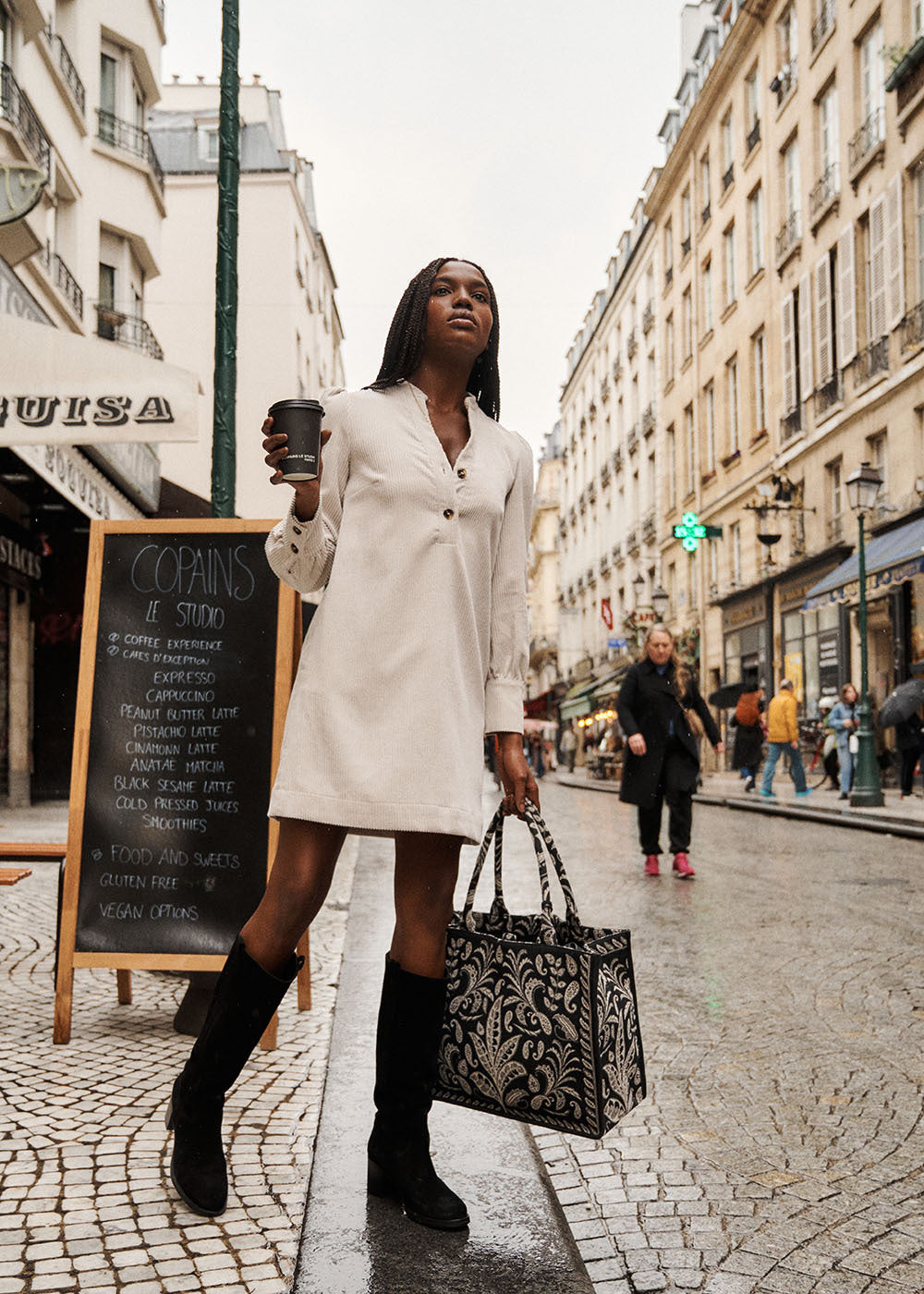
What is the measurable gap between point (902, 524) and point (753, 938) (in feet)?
48.8

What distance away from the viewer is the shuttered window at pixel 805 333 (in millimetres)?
25219

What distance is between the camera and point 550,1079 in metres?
2.42

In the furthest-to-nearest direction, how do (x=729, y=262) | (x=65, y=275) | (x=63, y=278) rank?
(x=729, y=262)
(x=65, y=275)
(x=63, y=278)

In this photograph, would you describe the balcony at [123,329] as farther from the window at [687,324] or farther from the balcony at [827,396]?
the window at [687,324]

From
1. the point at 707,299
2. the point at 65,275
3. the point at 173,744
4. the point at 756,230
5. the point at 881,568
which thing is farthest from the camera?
the point at 707,299

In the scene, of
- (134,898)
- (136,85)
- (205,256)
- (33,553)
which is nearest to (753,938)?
(134,898)

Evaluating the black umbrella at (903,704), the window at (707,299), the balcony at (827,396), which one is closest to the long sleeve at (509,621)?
the black umbrella at (903,704)

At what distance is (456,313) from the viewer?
2662 mm

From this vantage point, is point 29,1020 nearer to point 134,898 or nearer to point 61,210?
point 134,898

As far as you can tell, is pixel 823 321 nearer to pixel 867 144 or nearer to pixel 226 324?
pixel 867 144

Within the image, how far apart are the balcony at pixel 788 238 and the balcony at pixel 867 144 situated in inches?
128

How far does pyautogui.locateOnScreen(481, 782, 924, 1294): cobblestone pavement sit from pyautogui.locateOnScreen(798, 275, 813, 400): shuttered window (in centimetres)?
1962

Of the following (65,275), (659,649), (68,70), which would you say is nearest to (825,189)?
(68,70)

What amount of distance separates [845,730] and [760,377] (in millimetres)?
13242
